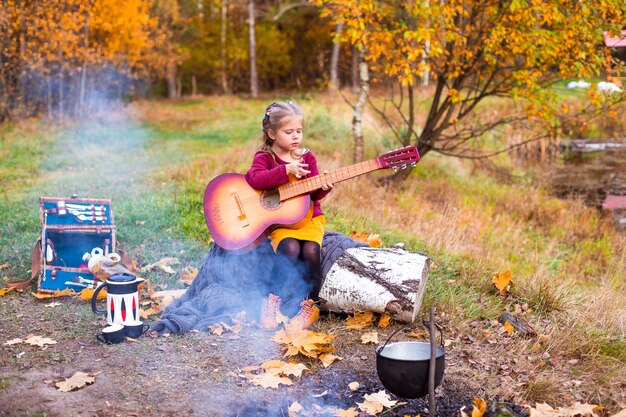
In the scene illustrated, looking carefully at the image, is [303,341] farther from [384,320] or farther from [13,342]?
[13,342]

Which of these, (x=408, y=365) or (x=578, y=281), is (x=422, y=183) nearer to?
(x=578, y=281)

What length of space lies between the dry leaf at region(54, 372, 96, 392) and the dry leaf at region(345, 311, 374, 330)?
1.83m

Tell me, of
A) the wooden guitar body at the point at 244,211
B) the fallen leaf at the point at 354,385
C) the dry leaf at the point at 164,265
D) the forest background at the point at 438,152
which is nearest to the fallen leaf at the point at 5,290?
the forest background at the point at 438,152

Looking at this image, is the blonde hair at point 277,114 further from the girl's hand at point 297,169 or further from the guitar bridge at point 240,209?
the guitar bridge at point 240,209

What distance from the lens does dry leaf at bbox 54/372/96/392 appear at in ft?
12.0

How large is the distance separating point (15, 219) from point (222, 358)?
13.9 ft

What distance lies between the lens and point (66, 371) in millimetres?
3932

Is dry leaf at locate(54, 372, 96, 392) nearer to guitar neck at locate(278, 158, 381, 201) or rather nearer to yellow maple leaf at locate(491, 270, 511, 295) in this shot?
guitar neck at locate(278, 158, 381, 201)

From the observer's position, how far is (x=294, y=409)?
3.59 m

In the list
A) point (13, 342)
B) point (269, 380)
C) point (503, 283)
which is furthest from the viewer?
point (503, 283)

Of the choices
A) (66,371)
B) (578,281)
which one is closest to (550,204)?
(578,281)

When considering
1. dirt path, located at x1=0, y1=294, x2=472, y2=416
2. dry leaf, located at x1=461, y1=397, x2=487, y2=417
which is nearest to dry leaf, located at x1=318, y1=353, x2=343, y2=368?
dirt path, located at x1=0, y1=294, x2=472, y2=416

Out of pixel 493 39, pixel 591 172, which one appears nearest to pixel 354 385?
pixel 493 39

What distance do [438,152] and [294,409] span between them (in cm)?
974
